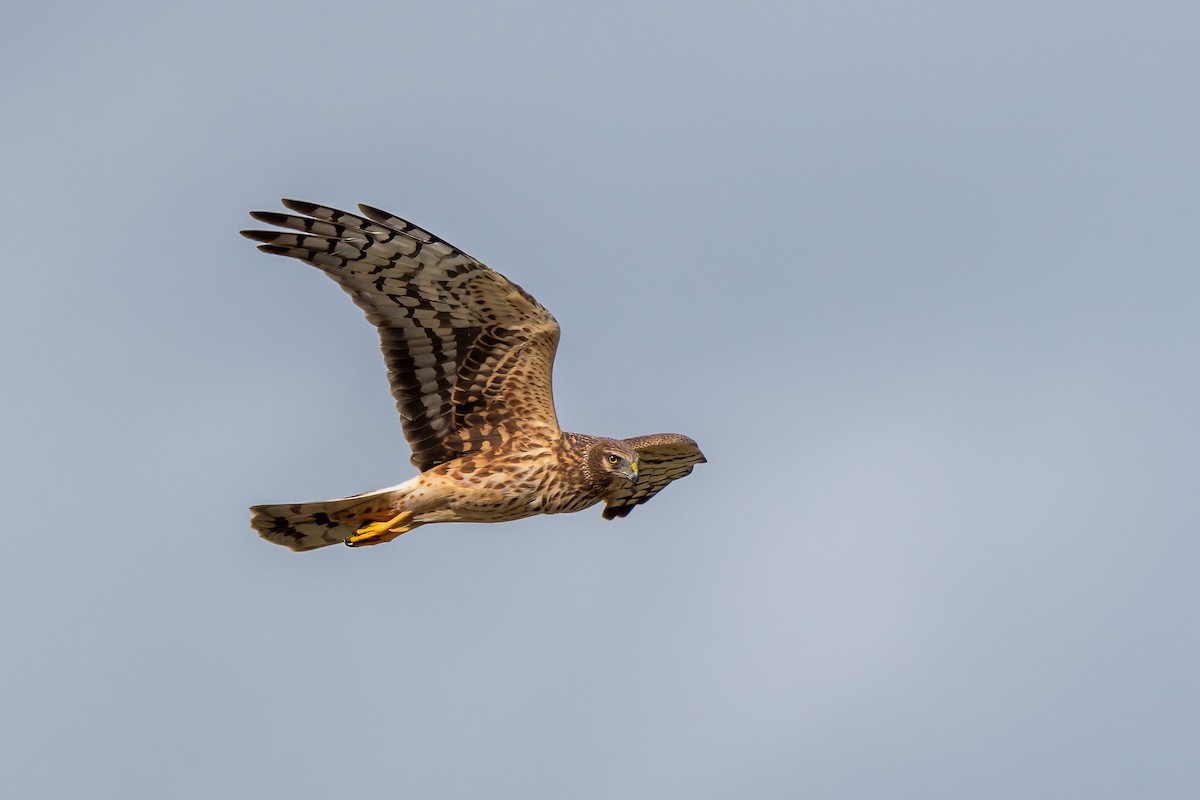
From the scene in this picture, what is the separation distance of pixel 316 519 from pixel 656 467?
334 centimetres

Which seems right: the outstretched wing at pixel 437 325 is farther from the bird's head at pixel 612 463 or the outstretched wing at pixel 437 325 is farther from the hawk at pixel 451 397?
the bird's head at pixel 612 463

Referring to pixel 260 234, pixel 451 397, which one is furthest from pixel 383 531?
pixel 260 234

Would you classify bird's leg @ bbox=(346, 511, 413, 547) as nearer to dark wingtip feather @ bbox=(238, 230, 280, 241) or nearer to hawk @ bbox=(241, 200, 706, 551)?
hawk @ bbox=(241, 200, 706, 551)

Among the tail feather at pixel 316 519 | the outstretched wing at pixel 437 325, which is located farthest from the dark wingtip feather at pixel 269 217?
the tail feather at pixel 316 519

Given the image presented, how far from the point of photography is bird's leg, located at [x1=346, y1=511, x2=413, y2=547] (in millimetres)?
21375

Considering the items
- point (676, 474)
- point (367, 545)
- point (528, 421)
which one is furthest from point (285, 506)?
point (676, 474)

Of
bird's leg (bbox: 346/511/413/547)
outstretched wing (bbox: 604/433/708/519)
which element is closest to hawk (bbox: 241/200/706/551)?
bird's leg (bbox: 346/511/413/547)

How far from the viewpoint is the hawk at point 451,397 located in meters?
21.0

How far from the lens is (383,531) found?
70.2 feet

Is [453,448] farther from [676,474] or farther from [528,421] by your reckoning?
[676,474]

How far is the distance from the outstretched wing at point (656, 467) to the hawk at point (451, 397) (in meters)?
1.01

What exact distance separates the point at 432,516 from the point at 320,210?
2.66 m

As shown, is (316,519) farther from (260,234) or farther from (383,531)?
(260,234)

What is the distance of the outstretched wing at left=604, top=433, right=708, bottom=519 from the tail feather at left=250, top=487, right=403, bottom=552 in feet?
8.29
